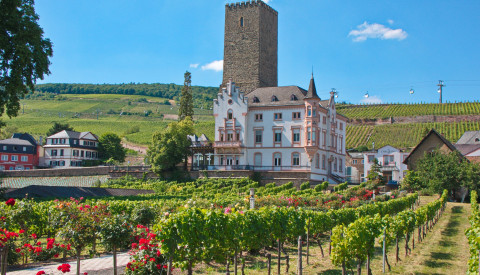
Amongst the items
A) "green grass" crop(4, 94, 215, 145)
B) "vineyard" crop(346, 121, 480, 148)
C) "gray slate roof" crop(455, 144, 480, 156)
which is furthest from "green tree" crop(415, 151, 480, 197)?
"green grass" crop(4, 94, 215, 145)

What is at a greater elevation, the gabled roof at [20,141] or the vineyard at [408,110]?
the vineyard at [408,110]

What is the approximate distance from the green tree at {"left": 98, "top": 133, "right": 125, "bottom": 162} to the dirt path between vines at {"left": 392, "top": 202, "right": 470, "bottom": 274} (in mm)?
68868

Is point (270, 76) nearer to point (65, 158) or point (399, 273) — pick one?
point (65, 158)

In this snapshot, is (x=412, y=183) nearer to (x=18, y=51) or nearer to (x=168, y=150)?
(x=168, y=150)

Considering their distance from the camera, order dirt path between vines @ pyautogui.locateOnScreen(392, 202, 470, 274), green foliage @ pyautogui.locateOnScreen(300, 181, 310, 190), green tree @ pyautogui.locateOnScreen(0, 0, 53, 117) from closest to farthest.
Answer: dirt path between vines @ pyautogui.locateOnScreen(392, 202, 470, 274), green tree @ pyautogui.locateOnScreen(0, 0, 53, 117), green foliage @ pyautogui.locateOnScreen(300, 181, 310, 190)

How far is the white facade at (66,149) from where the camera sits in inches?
3455

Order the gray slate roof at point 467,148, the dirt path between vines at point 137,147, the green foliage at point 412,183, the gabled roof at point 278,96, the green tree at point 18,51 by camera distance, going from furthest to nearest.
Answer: the dirt path between vines at point 137,147, the gray slate roof at point 467,148, the gabled roof at point 278,96, the green foliage at point 412,183, the green tree at point 18,51

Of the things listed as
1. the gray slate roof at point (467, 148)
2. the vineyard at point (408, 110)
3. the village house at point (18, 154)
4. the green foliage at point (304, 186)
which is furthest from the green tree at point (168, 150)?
the vineyard at point (408, 110)

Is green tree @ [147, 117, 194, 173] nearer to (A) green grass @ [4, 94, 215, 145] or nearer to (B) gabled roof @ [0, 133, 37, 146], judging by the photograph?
(B) gabled roof @ [0, 133, 37, 146]

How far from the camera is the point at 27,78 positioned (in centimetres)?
3531

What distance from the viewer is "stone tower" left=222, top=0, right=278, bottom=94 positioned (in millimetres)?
75188

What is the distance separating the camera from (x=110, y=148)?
9194 cm

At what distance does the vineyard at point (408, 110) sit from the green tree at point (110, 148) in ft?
220

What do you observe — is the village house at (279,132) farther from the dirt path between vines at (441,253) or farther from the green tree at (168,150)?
the dirt path between vines at (441,253)
